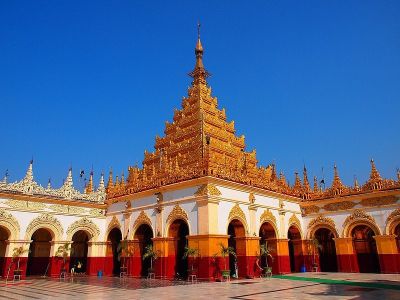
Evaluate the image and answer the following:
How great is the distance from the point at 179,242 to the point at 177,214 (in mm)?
3285

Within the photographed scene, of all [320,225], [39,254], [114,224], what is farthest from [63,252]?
[320,225]

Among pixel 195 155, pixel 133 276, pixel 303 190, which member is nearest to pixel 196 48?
pixel 195 155

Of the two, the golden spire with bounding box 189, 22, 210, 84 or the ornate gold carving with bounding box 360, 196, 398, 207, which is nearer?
the ornate gold carving with bounding box 360, 196, 398, 207

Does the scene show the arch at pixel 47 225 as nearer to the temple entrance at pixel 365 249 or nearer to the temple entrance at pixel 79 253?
the temple entrance at pixel 79 253

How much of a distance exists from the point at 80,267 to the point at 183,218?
1184 centimetres

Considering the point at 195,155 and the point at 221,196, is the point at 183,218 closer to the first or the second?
the point at 221,196

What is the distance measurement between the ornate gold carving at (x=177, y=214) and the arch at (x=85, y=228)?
7432mm

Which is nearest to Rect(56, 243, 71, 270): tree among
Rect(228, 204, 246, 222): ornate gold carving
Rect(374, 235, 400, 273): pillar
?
Rect(228, 204, 246, 222): ornate gold carving

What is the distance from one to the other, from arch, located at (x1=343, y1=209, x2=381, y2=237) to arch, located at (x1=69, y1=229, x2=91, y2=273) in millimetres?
18493

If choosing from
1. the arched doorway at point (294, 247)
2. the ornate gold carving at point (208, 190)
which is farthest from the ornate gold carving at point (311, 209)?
the ornate gold carving at point (208, 190)

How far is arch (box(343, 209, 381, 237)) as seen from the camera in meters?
22.6

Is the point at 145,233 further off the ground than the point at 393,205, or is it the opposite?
the point at 393,205

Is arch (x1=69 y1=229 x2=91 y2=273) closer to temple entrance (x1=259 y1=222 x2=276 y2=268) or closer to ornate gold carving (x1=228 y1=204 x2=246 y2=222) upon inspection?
ornate gold carving (x1=228 y1=204 x2=246 y2=222)

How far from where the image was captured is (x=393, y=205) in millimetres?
21938
